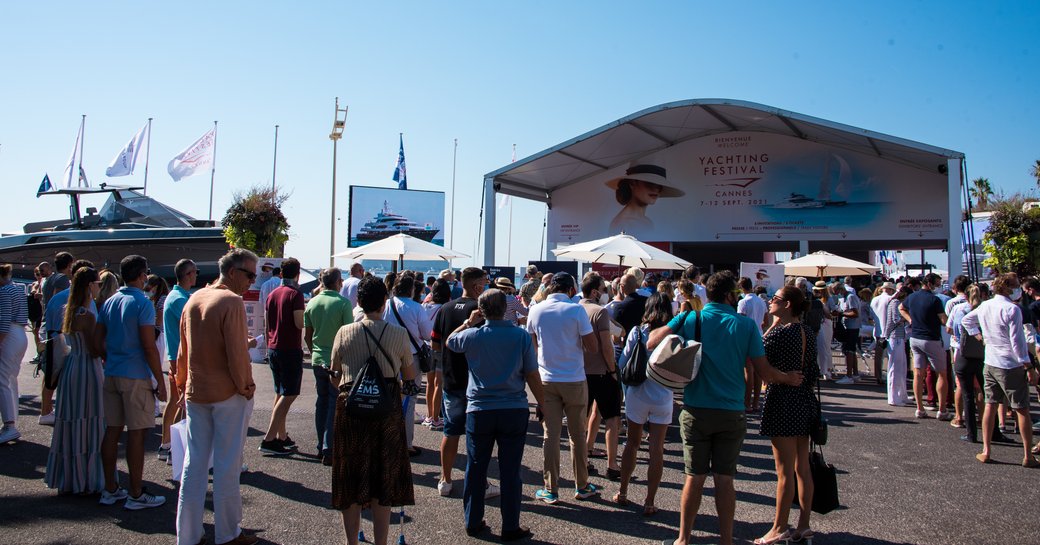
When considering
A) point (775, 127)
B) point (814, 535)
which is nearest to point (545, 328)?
point (814, 535)

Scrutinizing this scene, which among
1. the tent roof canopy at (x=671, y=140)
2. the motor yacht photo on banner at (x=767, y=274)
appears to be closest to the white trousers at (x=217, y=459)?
the motor yacht photo on banner at (x=767, y=274)

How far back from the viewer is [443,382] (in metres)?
5.25

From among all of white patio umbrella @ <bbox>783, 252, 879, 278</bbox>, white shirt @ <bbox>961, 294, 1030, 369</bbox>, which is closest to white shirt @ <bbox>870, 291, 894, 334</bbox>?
white shirt @ <bbox>961, 294, 1030, 369</bbox>

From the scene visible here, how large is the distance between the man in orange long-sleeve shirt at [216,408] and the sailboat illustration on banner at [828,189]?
20.7 metres

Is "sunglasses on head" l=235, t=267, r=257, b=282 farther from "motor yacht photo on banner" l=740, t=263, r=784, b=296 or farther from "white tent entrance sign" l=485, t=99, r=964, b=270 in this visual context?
"white tent entrance sign" l=485, t=99, r=964, b=270

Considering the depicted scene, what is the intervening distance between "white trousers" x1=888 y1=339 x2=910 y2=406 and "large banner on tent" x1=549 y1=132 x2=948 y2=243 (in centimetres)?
1322

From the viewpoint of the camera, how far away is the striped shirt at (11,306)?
6168mm

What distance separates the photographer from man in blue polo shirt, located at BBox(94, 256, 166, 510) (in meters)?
4.70

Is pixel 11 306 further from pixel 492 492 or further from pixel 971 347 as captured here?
pixel 971 347

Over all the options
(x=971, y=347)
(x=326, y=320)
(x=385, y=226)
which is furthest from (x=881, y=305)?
(x=385, y=226)

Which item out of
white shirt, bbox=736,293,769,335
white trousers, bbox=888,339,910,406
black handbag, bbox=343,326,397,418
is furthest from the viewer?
white trousers, bbox=888,339,910,406

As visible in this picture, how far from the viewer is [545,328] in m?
5.05

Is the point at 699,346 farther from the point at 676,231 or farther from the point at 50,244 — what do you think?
the point at 50,244

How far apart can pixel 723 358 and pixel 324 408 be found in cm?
364
